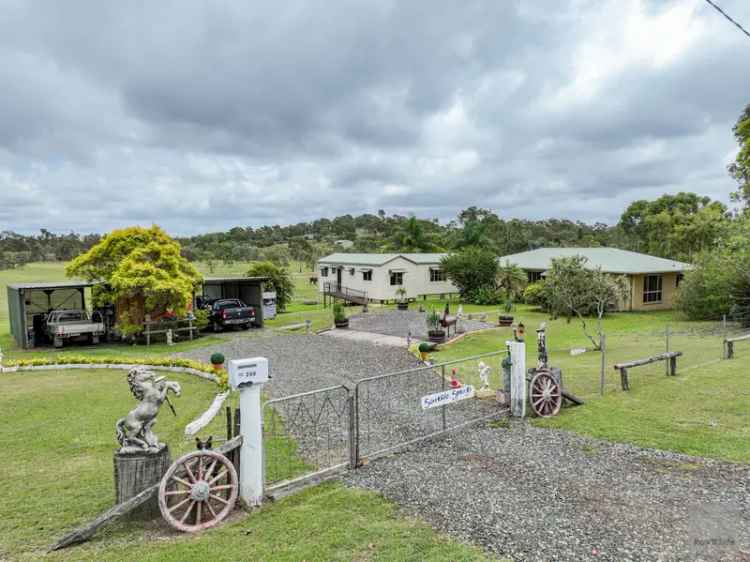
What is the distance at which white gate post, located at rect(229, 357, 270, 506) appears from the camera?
5598mm

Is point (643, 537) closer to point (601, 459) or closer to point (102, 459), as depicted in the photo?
point (601, 459)

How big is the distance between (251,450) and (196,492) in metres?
0.73

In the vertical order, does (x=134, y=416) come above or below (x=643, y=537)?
above

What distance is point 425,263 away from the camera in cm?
3606

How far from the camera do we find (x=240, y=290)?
26203 millimetres

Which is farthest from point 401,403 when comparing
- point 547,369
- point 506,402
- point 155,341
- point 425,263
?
point 425,263

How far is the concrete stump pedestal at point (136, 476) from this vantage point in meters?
5.23

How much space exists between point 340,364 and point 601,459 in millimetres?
8582

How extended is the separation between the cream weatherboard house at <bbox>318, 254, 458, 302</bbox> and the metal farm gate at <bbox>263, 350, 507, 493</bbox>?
73.9ft

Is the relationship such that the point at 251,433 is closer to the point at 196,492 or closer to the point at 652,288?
the point at 196,492

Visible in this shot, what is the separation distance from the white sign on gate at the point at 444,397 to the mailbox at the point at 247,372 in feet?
9.21

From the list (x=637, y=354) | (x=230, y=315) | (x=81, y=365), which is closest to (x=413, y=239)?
(x=230, y=315)

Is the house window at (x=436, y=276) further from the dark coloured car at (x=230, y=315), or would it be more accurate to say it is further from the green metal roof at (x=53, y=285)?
the green metal roof at (x=53, y=285)

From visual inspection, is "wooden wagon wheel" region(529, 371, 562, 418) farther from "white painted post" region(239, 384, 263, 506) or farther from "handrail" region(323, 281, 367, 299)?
"handrail" region(323, 281, 367, 299)
